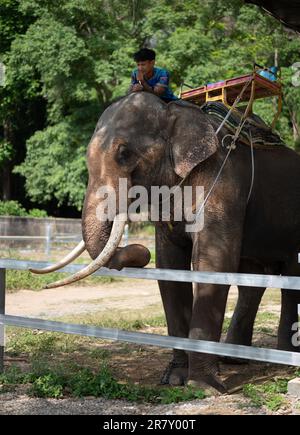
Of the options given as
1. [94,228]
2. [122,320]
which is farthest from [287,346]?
[122,320]

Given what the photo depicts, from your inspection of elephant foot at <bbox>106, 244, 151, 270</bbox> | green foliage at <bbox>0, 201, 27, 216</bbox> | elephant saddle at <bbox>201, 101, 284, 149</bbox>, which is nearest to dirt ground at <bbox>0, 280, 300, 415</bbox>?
elephant foot at <bbox>106, 244, 151, 270</bbox>

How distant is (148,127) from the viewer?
5617 millimetres

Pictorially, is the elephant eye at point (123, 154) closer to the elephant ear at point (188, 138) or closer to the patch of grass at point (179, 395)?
the elephant ear at point (188, 138)

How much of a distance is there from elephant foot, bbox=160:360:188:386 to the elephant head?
1.41 m

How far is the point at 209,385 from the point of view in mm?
5266

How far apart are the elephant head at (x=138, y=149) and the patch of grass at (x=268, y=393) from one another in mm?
1520

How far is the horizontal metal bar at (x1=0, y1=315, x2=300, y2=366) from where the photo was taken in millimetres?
4116

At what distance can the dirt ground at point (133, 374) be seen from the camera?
4605 mm

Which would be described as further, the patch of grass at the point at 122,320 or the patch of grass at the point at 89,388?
the patch of grass at the point at 122,320

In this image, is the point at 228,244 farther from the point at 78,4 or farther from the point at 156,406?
the point at 78,4

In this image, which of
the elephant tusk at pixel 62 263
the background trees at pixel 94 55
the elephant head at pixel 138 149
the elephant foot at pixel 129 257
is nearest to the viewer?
the elephant foot at pixel 129 257

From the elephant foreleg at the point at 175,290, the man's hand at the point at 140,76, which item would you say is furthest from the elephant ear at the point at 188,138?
the elephant foreleg at the point at 175,290

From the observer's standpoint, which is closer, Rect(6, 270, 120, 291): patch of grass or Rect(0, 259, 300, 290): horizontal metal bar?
Rect(0, 259, 300, 290): horizontal metal bar

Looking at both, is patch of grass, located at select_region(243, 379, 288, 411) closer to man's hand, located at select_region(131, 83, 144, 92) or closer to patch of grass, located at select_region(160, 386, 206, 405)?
patch of grass, located at select_region(160, 386, 206, 405)
